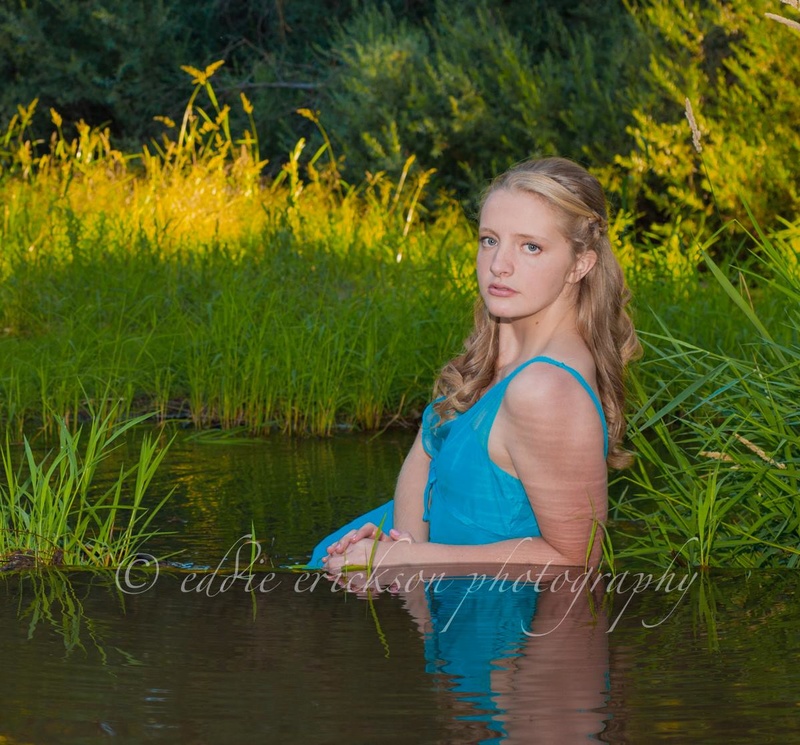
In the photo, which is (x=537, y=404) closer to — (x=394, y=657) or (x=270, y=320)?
(x=394, y=657)

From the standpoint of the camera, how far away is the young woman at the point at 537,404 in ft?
9.73

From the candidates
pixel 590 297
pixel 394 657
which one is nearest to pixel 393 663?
pixel 394 657

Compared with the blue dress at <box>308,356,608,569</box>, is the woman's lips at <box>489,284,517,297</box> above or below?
above

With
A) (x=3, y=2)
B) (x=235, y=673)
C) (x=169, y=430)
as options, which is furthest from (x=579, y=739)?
(x=3, y=2)

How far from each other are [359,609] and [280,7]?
1320cm

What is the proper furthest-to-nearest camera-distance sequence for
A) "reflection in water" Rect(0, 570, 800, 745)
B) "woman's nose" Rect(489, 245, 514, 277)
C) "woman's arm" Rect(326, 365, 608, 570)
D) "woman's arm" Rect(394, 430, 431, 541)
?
"woman's arm" Rect(394, 430, 431, 541) → "woman's nose" Rect(489, 245, 514, 277) → "woman's arm" Rect(326, 365, 608, 570) → "reflection in water" Rect(0, 570, 800, 745)

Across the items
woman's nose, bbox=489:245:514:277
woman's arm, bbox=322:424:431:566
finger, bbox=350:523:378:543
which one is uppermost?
woman's nose, bbox=489:245:514:277

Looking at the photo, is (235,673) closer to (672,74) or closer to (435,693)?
(435,693)

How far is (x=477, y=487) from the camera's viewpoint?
10.4 feet

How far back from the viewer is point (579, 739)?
87.5 inches

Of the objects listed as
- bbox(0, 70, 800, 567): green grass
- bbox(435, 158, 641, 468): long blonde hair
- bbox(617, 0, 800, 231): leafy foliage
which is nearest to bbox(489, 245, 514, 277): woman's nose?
bbox(435, 158, 641, 468): long blonde hair

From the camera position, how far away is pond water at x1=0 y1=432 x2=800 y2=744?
232 cm

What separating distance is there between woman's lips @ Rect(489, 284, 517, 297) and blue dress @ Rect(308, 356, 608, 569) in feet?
0.57

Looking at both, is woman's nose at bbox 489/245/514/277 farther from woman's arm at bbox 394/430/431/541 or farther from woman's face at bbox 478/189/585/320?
woman's arm at bbox 394/430/431/541
